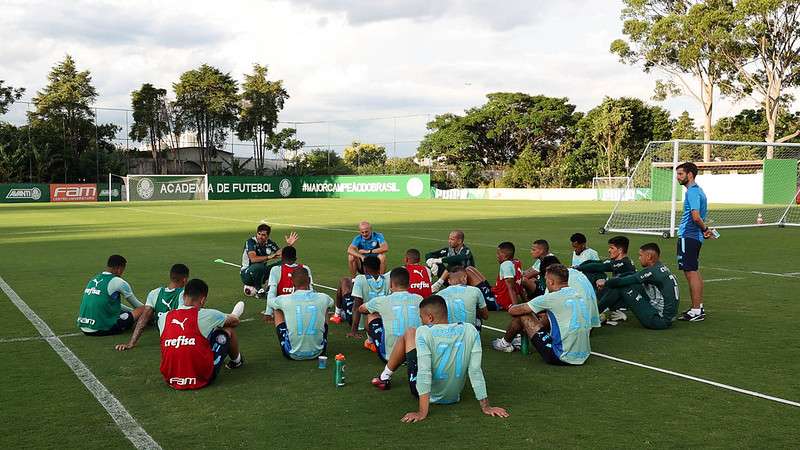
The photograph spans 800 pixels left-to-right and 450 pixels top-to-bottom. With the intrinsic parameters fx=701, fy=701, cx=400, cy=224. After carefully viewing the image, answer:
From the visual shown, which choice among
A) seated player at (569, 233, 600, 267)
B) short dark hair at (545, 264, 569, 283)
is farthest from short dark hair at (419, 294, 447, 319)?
seated player at (569, 233, 600, 267)

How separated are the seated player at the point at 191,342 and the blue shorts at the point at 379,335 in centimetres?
140

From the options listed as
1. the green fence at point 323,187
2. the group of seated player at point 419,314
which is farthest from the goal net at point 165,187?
the group of seated player at point 419,314

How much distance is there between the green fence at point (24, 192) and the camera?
57438mm

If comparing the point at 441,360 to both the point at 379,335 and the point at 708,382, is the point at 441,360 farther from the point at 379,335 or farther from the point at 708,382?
the point at 708,382

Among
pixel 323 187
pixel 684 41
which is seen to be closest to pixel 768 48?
pixel 684 41

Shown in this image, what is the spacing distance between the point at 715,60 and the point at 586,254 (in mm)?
51797

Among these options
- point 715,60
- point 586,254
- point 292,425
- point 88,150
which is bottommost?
point 292,425

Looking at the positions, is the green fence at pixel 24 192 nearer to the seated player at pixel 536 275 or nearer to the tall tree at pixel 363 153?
the seated player at pixel 536 275

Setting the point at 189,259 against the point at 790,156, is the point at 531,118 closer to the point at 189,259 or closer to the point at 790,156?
the point at 790,156

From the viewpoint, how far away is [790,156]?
169ft

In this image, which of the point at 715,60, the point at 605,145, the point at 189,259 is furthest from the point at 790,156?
the point at 189,259

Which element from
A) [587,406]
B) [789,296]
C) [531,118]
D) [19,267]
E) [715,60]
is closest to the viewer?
[587,406]

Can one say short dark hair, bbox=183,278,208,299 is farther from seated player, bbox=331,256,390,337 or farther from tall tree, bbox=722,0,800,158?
tall tree, bbox=722,0,800,158

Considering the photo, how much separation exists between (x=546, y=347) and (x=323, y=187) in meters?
68.5
